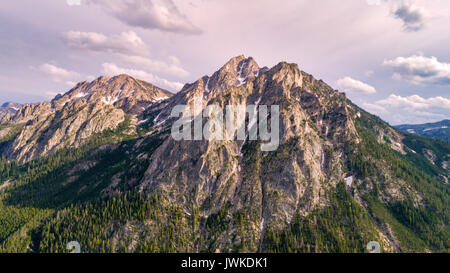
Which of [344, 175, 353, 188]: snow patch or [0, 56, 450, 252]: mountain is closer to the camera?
[0, 56, 450, 252]: mountain

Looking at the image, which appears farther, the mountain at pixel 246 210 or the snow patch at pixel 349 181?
the snow patch at pixel 349 181

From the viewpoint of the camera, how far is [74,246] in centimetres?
14675

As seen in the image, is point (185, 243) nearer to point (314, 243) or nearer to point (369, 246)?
point (314, 243)

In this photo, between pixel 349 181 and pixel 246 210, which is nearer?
pixel 246 210

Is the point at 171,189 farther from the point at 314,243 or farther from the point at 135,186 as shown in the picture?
the point at 314,243

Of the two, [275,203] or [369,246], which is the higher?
[275,203]

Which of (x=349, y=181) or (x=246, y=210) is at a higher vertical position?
(x=349, y=181)
